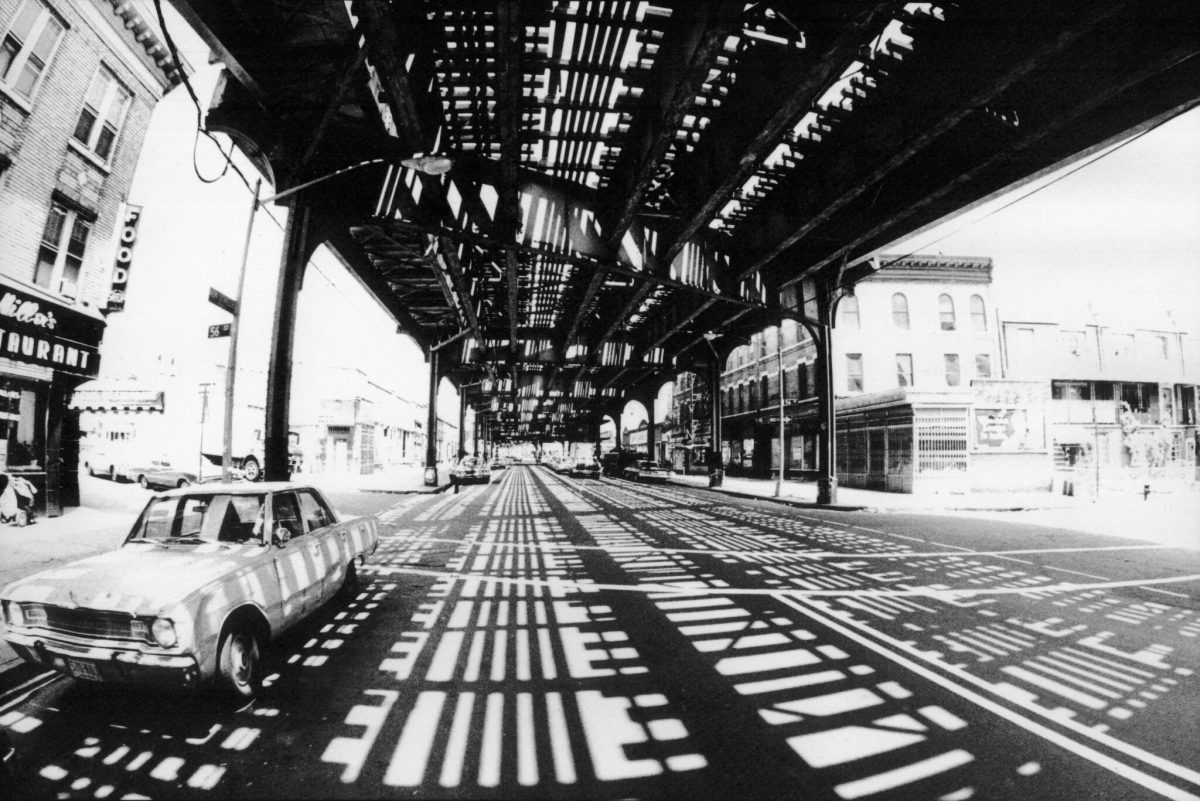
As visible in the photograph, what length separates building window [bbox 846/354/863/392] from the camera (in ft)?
104

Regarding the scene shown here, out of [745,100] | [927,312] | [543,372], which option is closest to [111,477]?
[543,372]

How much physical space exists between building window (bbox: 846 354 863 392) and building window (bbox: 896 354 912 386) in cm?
219

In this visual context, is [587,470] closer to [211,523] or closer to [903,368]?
[903,368]

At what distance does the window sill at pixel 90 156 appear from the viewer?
845cm

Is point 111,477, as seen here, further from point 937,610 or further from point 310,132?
point 937,610

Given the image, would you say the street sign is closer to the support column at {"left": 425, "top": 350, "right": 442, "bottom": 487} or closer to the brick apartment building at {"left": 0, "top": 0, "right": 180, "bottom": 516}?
the brick apartment building at {"left": 0, "top": 0, "right": 180, "bottom": 516}

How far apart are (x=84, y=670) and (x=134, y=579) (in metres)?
0.62

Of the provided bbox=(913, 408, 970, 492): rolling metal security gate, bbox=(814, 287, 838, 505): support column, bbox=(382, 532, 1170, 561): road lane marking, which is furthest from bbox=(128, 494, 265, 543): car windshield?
bbox=(913, 408, 970, 492): rolling metal security gate

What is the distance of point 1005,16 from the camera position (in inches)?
252

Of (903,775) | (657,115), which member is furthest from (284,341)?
(903,775)

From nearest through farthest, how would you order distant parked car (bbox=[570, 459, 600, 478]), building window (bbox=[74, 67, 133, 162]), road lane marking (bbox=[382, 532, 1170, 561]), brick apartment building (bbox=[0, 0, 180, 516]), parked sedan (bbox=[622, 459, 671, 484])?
brick apartment building (bbox=[0, 0, 180, 516])
building window (bbox=[74, 67, 133, 162])
road lane marking (bbox=[382, 532, 1170, 561])
parked sedan (bbox=[622, 459, 671, 484])
distant parked car (bbox=[570, 459, 600, 478])

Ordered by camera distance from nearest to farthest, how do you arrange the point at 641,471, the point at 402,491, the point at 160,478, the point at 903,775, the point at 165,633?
1. the point at 903,775
2. the point at 165,633
3. the point at 160,478
4. the point at 402,491
5. the point at 641,471

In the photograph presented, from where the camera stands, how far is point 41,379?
348 inches

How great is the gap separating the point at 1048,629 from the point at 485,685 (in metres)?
6.18
